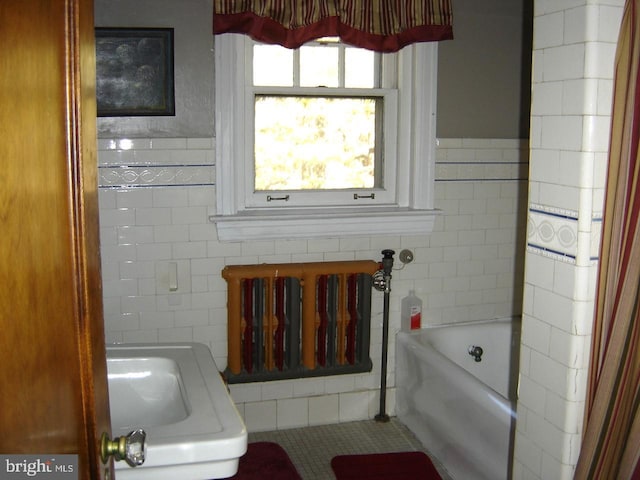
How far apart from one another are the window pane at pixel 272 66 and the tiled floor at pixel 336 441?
1.74 m

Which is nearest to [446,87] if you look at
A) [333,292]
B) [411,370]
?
[333,292]

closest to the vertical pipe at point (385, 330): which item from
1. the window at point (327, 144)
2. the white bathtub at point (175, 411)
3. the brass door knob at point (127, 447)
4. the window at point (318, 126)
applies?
the window at point (327, 144)

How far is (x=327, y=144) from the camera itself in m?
3.50

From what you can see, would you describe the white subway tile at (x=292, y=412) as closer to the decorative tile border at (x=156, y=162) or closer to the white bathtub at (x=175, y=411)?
the decorative tile border at (x=156, y=162)

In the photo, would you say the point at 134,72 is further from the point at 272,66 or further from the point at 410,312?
the point at 410,312

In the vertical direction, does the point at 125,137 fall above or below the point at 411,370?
above

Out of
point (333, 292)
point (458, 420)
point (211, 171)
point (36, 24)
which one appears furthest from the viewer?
point (333, 292)

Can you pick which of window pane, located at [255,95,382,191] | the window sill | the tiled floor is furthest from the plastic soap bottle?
window pane, located at [255,95,382,191]

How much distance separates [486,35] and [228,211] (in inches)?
62.7

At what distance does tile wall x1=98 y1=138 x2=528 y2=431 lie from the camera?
316 cm

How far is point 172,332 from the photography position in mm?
3305

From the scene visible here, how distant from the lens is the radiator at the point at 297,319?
3303 millimetres

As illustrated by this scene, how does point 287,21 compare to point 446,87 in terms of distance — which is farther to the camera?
point 446,87

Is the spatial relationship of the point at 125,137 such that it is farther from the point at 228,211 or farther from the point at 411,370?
the point at 411,370
